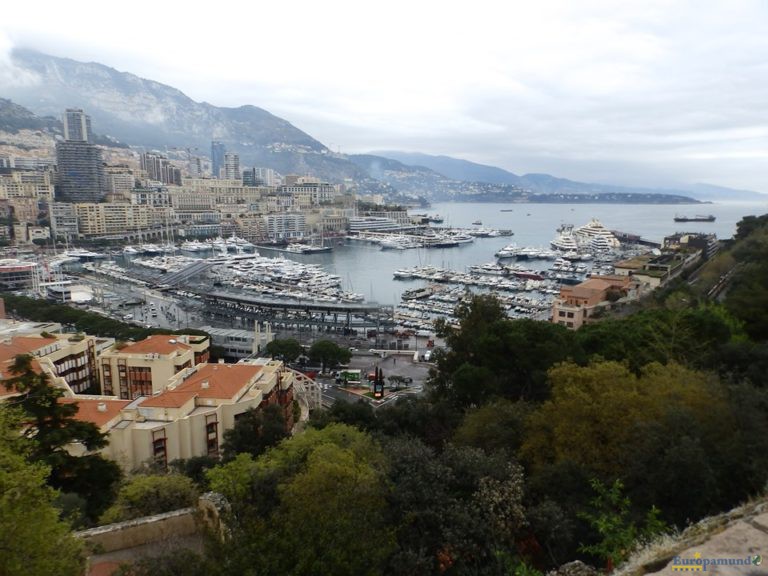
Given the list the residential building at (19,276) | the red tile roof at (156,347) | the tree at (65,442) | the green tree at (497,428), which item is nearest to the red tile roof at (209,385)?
the red tile roof at (156,347)

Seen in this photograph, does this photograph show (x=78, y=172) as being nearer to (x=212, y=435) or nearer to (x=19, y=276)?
(x=19, y=276)

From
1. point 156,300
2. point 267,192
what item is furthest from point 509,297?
point 267,192

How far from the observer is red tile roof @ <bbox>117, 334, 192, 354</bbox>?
10419mm

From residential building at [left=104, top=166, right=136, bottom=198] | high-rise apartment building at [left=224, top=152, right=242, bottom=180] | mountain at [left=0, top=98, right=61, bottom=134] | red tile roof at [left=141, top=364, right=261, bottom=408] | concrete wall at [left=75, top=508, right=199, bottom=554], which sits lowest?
red tile roof at [left=141, top=364, right=261, bottom=408]

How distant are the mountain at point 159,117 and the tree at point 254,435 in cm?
12493

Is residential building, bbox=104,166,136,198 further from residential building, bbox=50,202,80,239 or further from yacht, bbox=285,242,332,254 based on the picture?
yacht, bbox=285,242,332,254

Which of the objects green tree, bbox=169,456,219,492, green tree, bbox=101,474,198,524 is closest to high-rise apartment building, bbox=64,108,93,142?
green tree, bbox=169,456,219,492

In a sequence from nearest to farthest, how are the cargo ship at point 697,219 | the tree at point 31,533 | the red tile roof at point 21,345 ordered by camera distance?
the tree at point 31,533, the red tile roof at point 21,345, the cargo ship at point 697,219

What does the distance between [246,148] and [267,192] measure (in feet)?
252

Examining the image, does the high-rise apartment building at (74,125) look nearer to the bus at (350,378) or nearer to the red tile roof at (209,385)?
the bus at (350,378)

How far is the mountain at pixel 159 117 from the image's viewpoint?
388 ft

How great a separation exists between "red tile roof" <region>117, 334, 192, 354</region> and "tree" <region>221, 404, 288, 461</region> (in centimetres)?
395

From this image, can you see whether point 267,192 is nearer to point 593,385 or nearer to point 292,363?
point 292,363

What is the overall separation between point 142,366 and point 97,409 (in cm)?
291
